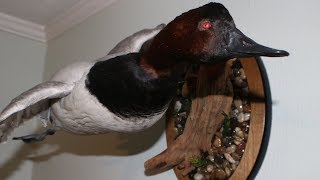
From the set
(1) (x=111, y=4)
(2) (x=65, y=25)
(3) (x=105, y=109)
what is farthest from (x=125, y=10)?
(3) (x=105, y=109)

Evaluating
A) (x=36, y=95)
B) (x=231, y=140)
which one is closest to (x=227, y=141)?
(x=231, y=140)

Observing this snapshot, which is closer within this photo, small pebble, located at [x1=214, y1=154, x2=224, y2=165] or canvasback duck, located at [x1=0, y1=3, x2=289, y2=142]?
canvasback duck, located at [x1=0, y1=3, x2=289, y2=142]

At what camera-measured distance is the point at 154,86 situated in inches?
30.8

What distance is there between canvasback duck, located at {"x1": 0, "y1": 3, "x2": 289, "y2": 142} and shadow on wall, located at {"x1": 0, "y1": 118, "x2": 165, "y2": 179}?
315mm

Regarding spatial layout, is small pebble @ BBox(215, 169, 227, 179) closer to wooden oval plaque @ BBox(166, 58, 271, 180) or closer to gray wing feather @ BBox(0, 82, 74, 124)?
wooden oval plaque @ BBox(166, 58, 271, 180)

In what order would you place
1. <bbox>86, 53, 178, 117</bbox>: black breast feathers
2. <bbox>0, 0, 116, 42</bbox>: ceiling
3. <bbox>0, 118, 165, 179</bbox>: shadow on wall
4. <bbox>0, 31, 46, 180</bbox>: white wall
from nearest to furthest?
1. <bbox>86, 53, 178, 117</bbox>: black breast feathers
2. <bbox>0, 118, 165, 179</bbox>: shadow on wall
3. <bbox>0, 0, 116, 42</bbox>: ceiling
4. <bbox>0, 31, 46, 180</bbox>: white wall

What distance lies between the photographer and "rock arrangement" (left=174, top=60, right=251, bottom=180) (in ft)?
2.96

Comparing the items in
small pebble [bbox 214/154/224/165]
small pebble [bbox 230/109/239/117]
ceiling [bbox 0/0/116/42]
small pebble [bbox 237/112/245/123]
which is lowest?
small pebble [bbox 214/154/224/165]

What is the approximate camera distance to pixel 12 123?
1005 mm

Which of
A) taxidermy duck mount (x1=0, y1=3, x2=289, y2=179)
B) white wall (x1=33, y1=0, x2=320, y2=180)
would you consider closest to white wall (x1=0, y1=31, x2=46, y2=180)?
white wall (x1=33, y1=0, x2=320, y2=180)

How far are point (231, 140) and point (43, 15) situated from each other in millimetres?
1186

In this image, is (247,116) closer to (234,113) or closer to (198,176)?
(234,113)

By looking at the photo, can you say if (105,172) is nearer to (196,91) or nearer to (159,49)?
(196,91)

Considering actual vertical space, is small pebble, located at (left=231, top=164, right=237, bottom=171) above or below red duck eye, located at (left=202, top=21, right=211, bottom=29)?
below
